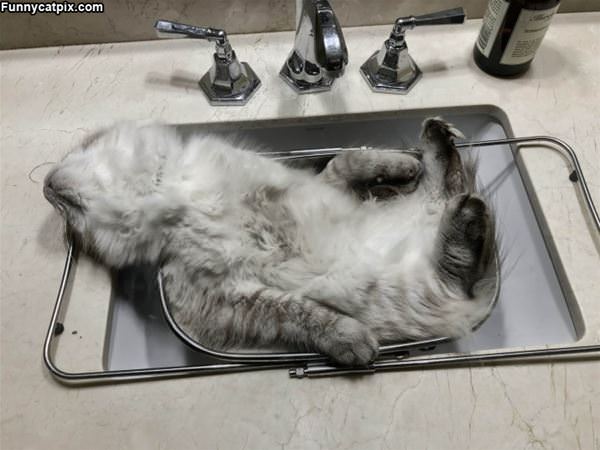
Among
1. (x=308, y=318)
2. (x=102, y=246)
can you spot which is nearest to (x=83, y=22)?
(x=102, y=246)

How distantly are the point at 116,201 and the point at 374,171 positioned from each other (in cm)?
50

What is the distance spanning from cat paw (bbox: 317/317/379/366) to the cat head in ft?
1.19

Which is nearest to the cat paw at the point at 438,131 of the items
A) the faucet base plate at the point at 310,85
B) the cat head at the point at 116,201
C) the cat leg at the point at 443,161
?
the cat leg at the point at 443,161

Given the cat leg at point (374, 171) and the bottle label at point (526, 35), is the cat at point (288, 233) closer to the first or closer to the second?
the cat leg at point (374, 171)

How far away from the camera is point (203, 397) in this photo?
2.18 ft

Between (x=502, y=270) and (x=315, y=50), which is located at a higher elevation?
(x=315, y=50)

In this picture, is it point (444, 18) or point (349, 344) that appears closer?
point (349, 344)

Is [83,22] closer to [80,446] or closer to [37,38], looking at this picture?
[37,38]

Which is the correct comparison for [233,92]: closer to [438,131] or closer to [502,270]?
[438,131]

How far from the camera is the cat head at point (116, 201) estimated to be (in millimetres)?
833

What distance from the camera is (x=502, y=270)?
2.76ft

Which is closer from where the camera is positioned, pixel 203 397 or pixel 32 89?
pixel 203 397

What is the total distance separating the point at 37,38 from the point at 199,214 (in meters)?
0.62

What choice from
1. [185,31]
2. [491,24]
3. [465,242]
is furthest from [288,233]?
[491,24]
